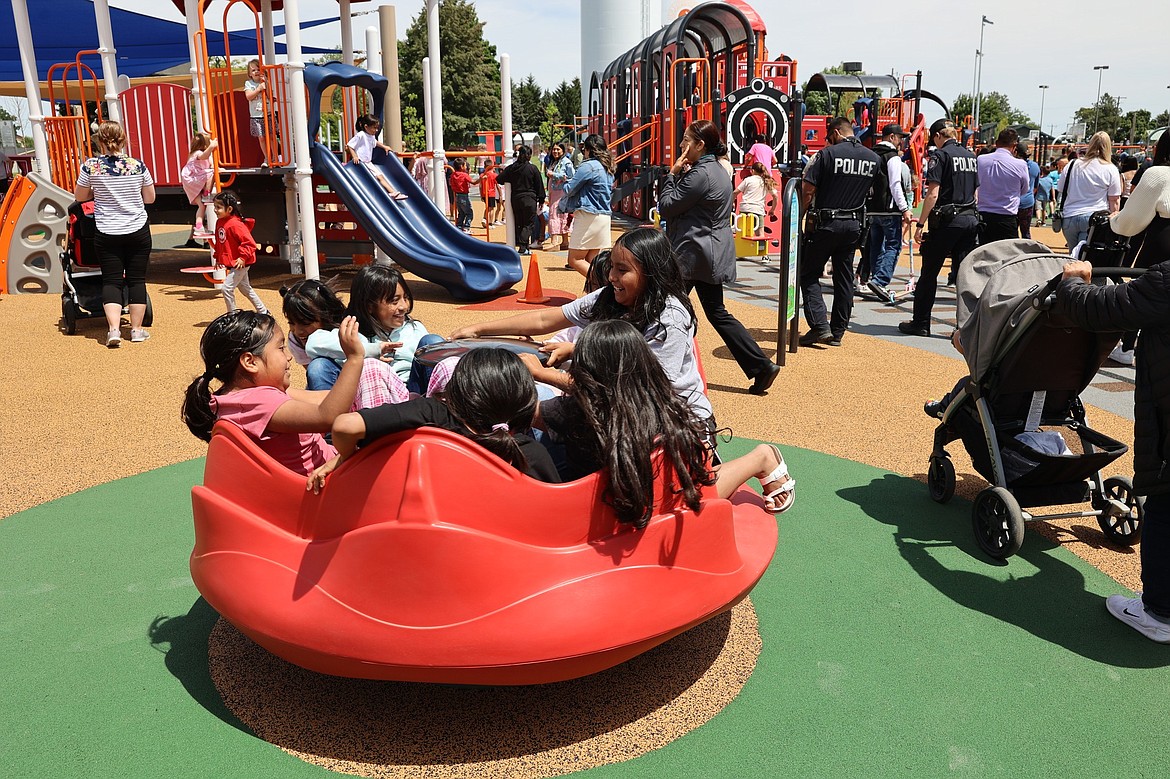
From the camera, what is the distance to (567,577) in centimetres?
242

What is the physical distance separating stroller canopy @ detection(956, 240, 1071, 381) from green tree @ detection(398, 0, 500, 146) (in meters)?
50.6

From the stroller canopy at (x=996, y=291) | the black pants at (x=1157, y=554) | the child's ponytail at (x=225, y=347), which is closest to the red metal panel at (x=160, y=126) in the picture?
the child's ponytail at (x=225, y=347)

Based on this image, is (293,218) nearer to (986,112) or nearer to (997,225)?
(997,225)

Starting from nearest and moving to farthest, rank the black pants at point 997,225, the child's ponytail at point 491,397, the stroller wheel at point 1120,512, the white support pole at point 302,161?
the child's ponytail at point 491,397 → the stroller wheel at point 1120,512 → the black pants at point 997,225 → the white support pole at point 302,161

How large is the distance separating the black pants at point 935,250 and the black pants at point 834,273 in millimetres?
877

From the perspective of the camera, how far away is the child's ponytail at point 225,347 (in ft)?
9.18

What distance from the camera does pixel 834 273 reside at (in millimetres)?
7859

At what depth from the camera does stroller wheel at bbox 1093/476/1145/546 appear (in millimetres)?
3877

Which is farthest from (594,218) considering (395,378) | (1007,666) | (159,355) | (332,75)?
(1007,666)

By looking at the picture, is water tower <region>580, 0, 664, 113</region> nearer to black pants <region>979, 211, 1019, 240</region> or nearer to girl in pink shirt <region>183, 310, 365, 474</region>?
black pants <region>979, 211, 1019, 240</region>

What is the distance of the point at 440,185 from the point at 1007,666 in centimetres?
1148

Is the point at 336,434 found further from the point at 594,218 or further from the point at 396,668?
the point at 594,218

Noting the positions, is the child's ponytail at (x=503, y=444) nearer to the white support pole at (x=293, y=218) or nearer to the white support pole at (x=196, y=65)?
the white support pole at (x=293, y=218)

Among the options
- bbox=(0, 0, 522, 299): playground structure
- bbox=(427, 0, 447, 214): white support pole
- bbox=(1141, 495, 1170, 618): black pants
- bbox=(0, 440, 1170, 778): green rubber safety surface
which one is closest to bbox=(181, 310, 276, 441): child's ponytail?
bbox=(0, 440, 1170, 778): green rubber safety surface
